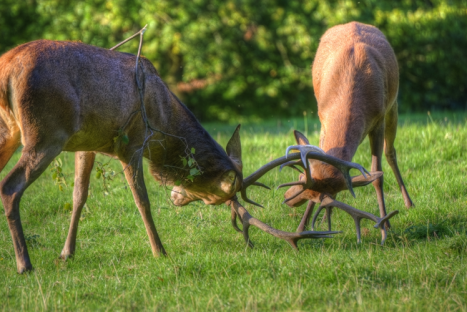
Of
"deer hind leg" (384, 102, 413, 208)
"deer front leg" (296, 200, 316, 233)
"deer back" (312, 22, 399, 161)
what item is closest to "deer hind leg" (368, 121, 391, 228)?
"deer back" (312, 22, 399, 161)

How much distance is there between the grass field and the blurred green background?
9.29 metres

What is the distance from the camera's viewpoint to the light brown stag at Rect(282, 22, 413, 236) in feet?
18.6

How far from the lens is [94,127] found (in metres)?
5.31

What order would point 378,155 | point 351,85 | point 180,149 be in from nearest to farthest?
point 180,149, point 351,85, point 378,155

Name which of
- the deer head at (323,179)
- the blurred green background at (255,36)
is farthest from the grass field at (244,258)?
the blurred green background at (255,36)

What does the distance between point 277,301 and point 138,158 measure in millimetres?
2072

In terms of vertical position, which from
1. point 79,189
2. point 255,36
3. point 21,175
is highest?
point 21,175

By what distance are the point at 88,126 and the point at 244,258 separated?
175 centimetres

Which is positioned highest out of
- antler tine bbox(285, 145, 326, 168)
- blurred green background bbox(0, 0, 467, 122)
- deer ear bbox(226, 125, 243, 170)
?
antler tine bbox(285, 145, 326, 168)

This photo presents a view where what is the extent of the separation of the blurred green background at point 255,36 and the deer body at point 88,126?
10.5 meters

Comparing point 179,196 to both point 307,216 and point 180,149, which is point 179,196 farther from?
point 307,216

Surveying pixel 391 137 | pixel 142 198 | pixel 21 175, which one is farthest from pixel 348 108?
Result: pixel 21 175

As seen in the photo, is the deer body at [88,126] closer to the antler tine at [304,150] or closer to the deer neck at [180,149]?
the deer neck at [180,149]

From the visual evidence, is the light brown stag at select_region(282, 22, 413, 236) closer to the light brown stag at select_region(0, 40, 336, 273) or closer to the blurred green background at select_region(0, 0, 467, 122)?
the light brown stag at select_region(0, 40, 336, 273)
